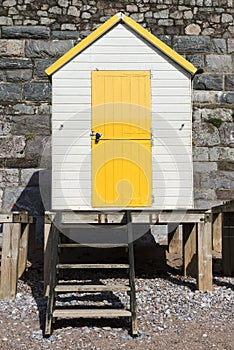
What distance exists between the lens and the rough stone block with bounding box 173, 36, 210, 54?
349 inches

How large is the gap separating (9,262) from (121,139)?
2023 millimetres

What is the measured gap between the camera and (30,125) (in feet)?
28.4

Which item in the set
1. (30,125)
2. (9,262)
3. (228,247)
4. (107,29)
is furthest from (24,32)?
(228,247)

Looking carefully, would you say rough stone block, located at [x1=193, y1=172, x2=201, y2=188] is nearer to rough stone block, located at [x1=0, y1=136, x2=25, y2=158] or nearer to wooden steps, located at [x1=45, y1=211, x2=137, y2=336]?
wooden steps, located at [x1=45, y1=211, x2=137, y2=336]

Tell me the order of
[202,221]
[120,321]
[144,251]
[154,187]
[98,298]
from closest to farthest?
[120,321], [98,298], [202,221], [154,187], [144,251]

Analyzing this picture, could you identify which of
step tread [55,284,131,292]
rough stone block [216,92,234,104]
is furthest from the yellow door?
rough stone block [216,92,234,104]

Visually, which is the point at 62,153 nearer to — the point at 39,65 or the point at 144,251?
the point at 144,251

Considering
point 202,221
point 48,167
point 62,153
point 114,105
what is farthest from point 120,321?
point 48,167

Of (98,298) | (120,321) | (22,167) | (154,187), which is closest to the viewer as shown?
(120,321)

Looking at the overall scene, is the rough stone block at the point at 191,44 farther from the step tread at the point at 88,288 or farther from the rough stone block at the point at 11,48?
the step tread at the point at 88,288

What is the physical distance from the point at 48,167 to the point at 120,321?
4426 millimetres

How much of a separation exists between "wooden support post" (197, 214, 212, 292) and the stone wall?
2877mm

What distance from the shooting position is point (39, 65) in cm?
877

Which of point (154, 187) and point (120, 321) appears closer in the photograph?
point (120, 321)
